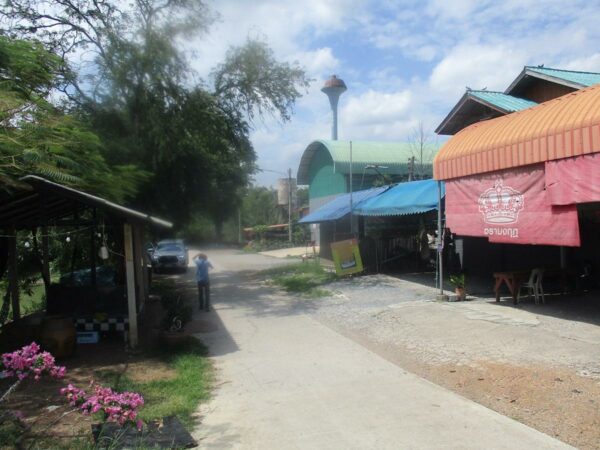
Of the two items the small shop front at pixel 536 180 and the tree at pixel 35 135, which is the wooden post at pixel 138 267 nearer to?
the tree at pixel 35 135

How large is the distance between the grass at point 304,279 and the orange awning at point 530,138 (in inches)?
213

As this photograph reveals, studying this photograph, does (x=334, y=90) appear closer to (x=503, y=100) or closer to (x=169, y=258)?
(x=169, y=258)

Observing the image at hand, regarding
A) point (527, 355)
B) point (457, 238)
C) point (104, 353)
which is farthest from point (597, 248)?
point (104, 353)

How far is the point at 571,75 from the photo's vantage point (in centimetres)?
1287

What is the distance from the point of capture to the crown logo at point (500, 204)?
10188 millimetres

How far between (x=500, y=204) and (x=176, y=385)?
742 centimetres

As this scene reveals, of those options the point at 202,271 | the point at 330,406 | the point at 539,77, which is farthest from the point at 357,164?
the point at 330,406

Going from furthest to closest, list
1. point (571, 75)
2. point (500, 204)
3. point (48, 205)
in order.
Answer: point (571, 75) → point (500, 204) → point (48, 205)

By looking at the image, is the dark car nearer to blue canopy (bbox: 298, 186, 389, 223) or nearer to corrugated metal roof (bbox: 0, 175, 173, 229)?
blue canopy (bbox: 298, 186, 389, 223)

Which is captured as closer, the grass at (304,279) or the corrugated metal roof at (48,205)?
the corrugated metal roof at (48,205)

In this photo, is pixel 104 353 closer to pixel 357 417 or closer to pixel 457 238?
pixel 357 417

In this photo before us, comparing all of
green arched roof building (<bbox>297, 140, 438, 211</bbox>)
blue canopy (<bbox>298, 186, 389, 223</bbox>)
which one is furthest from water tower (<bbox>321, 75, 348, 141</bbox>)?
blue canopy (<bbox>298, 186, 389, 223</bbox>)

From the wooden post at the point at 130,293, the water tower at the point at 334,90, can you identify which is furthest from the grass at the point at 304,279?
the water tower at the point at 334,90

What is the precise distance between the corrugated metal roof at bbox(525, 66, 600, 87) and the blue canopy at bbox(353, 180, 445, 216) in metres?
3.83
